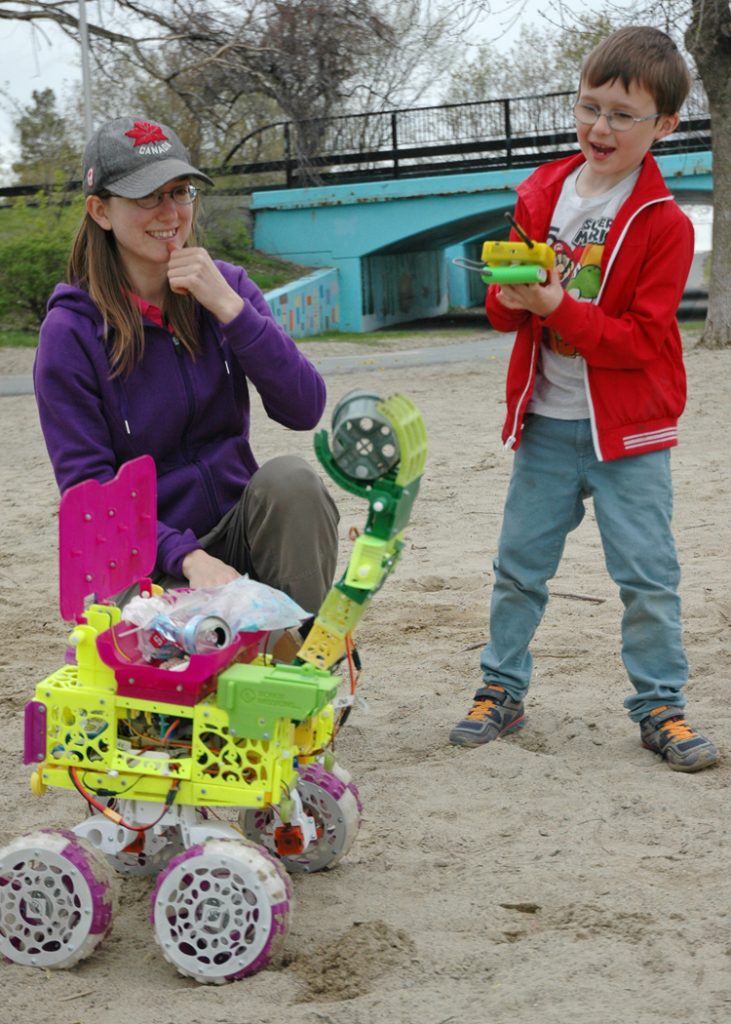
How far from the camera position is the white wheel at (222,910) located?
6.69 ft

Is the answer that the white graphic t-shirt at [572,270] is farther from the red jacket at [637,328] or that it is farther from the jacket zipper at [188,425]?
the jacket zipper at [188,425]

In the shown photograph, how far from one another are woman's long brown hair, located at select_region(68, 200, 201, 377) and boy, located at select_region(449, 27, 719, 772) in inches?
27.4

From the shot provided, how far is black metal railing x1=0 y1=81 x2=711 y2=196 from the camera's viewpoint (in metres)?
21.2

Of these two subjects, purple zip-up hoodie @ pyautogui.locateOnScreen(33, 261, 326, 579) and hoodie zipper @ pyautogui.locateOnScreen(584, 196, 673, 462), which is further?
hoodie zipper @ pyautogui.locateOnScreen(584, 196, 673, 462)

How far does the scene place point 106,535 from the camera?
2.23 m

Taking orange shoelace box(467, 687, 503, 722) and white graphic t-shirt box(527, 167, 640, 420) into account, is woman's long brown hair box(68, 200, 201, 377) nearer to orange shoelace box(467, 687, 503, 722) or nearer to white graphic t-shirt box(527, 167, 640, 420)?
white graphic t-shirt box(527, 167, 640, 420)

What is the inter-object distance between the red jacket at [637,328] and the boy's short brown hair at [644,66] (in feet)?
0.61

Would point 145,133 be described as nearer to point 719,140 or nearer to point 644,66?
point 644,66

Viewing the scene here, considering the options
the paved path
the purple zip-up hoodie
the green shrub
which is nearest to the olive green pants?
the purple zip-up hoodie

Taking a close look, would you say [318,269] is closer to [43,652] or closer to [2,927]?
[43,652]

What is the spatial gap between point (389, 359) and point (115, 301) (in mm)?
10742

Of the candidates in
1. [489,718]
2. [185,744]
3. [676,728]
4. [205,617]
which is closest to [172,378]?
[205,617]

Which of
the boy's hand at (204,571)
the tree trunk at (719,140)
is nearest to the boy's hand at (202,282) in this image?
the boy's hand at (204,571)

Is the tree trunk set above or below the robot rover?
above
